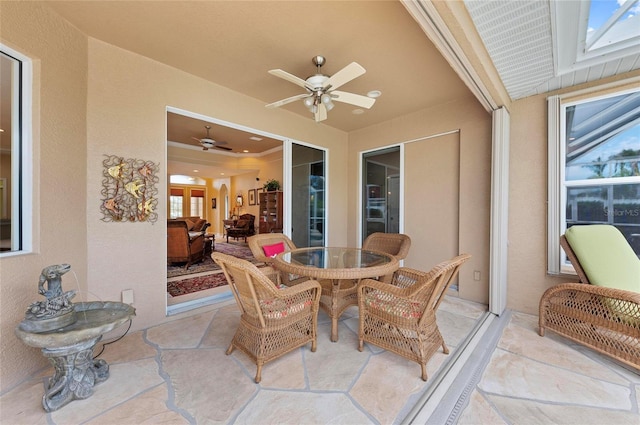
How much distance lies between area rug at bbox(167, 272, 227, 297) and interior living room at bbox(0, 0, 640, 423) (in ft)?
2.35

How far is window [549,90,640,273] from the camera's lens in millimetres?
2373

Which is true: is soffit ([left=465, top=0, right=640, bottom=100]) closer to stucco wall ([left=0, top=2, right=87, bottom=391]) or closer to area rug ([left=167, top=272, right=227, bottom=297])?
stucco wall ([left=0, top=2, right=87, bottom=391])

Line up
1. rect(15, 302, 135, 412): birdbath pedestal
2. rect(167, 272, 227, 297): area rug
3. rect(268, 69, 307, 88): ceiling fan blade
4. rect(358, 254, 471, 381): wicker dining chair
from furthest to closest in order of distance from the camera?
rect(167, 272, 227, 297): area rug < rect(268, 69, 307, 88): ceiling fan blade < rect(358, 254, 471, 381): wicker dining chair < rect(15, 302, 135, 412): birdbath pedestal

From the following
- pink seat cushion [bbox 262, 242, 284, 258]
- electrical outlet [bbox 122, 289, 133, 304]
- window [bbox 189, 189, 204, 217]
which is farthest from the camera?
window [bbox 189, 189, 204, 217]

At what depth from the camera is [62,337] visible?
1369mm

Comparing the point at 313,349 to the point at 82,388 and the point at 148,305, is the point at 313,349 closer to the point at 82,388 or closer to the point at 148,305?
the point at 82,388

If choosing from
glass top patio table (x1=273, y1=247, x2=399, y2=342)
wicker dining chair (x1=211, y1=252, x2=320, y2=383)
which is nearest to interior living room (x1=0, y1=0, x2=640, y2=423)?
wicker dining chair (x1=211, y1=252, x2=320, y2=383)

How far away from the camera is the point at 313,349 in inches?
79.0

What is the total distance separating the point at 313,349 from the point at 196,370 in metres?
0.88

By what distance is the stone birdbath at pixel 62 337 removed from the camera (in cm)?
138

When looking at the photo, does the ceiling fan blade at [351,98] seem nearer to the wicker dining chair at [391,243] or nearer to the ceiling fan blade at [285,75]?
the ceiling fan blade at [285,75]

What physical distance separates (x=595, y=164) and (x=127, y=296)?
16.0ft

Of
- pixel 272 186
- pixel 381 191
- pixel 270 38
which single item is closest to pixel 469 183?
pixel 381 191

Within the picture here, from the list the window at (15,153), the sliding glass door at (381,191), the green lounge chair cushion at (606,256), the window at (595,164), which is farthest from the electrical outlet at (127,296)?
the window at (595,164)
